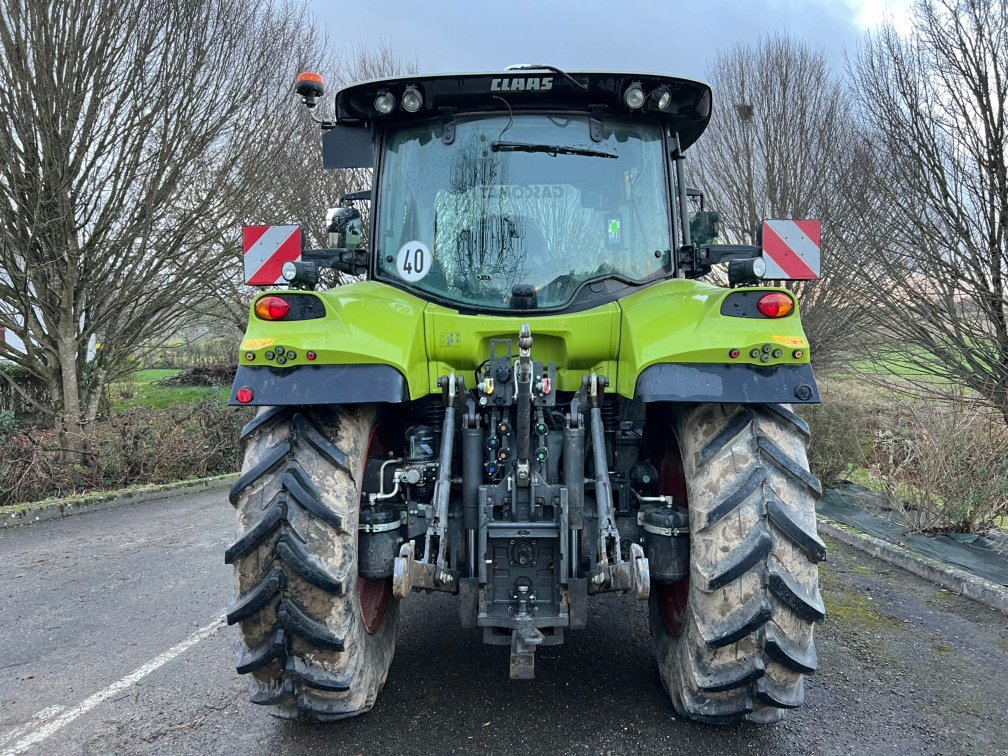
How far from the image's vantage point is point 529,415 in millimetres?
2824

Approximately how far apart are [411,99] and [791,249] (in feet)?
6.64

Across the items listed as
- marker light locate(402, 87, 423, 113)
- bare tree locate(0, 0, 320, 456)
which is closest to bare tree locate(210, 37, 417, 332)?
bare tree locate(0, 0, 320, 456)

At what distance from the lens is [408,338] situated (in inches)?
117

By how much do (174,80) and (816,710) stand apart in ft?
33.3

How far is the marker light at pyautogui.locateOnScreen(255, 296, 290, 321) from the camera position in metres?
2.85

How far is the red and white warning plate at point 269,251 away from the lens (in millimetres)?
→ 3900

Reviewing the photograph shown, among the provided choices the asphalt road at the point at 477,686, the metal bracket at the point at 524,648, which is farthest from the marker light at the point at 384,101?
the asphalt road at the point at 477,686

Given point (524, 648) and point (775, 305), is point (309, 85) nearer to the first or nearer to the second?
point (775, 305)

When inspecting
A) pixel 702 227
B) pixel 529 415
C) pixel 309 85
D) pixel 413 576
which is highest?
pixel 309 85

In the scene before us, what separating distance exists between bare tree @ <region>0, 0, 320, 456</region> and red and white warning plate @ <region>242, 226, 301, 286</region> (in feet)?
20.4

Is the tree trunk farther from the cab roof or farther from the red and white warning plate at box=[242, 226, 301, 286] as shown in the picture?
→ the cab roof

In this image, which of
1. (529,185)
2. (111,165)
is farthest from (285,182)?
(529,185)

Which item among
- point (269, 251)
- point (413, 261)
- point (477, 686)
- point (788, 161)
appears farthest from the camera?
point (788, 161)

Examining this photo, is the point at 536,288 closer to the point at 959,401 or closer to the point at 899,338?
the point at 959,401
